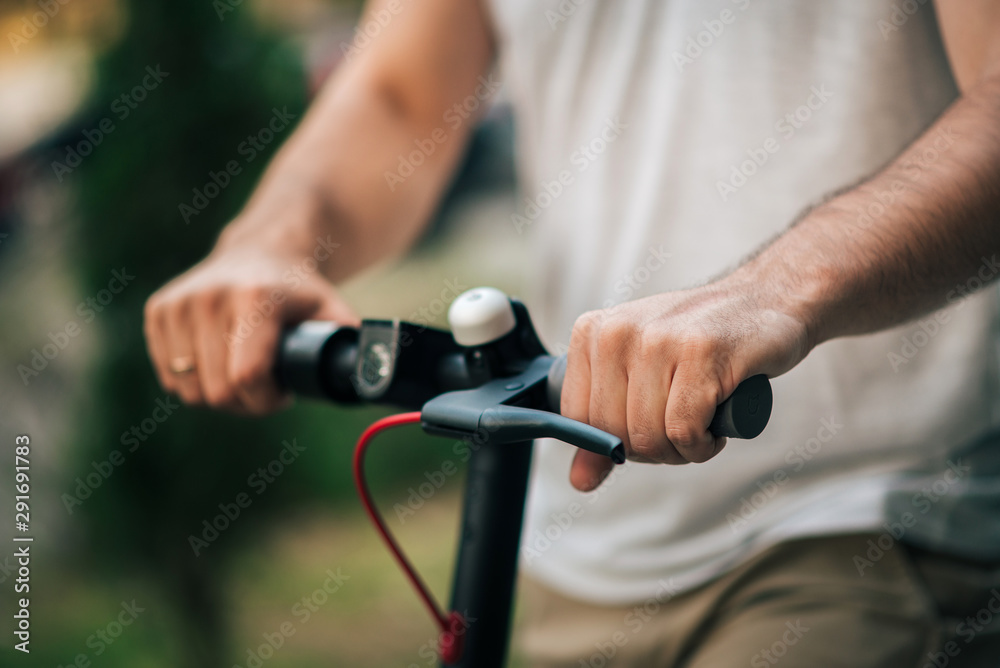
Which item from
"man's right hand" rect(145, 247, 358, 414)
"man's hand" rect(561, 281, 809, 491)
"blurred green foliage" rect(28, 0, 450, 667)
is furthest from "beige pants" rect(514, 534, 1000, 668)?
"blurred green foliage" rect(28, 0, 450, 667)

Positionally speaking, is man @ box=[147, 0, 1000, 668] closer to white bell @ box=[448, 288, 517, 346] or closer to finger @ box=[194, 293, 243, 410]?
finger @ box=[194, 293, 243, 410]

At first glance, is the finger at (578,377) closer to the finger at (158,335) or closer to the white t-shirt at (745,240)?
the white t-shirt at (745,240)

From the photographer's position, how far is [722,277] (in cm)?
84

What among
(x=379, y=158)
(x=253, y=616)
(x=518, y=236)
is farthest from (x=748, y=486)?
(x=518, y=236)

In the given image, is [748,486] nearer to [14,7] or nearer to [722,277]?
[722,277]

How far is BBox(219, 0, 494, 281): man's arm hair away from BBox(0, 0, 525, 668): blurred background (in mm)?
1164

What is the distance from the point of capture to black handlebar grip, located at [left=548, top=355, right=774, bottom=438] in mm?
694

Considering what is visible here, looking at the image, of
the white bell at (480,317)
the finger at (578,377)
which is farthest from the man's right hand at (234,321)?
the finger at (578,377)

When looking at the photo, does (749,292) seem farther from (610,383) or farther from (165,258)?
(165,258)

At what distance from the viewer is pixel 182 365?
122cm

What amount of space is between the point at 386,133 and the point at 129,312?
58.1 inches

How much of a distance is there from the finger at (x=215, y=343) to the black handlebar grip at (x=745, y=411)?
0.76 m

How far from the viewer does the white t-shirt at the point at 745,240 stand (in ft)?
3.90

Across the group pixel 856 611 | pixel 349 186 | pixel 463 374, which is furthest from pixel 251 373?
pixel 856 611
